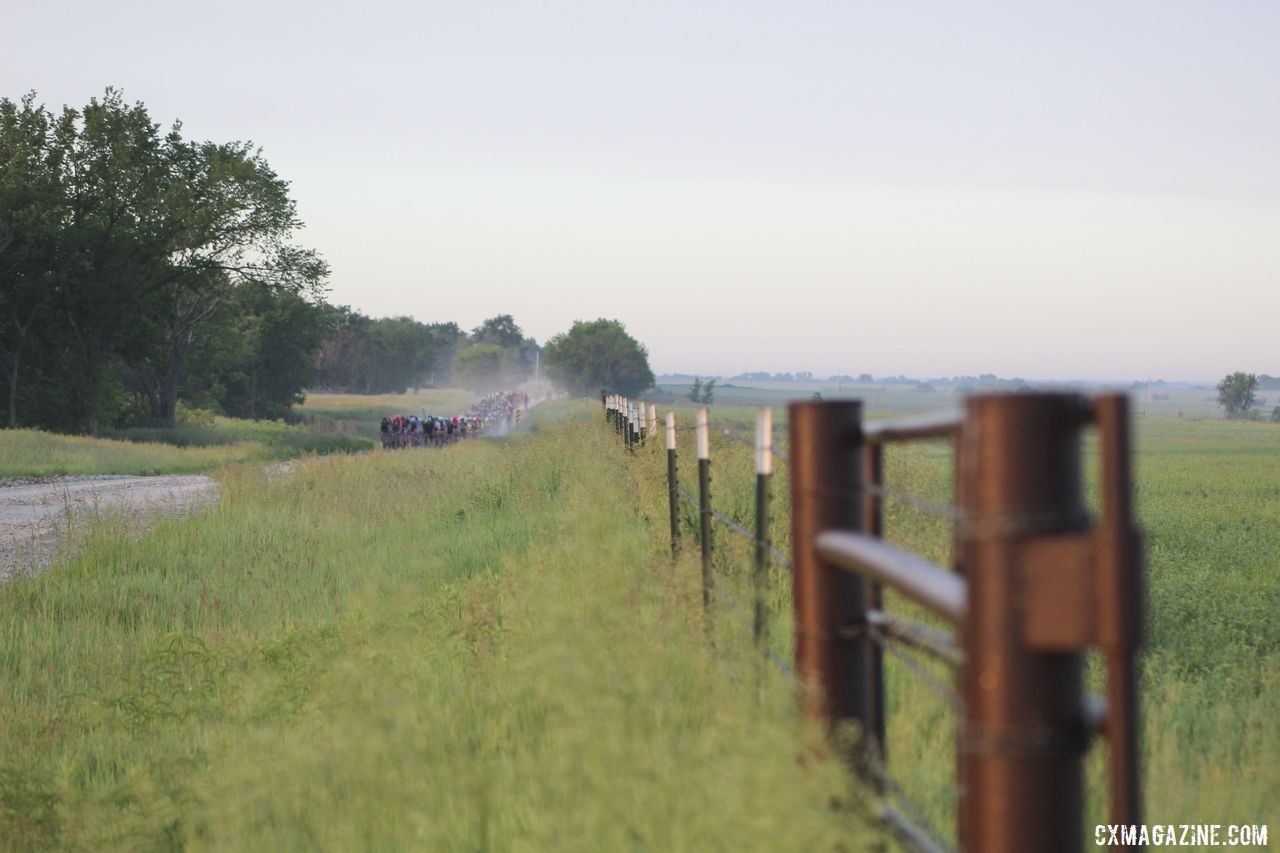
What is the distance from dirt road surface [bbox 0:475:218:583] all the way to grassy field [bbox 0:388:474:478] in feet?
6.98

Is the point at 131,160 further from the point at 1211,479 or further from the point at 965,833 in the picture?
the point at 965,833

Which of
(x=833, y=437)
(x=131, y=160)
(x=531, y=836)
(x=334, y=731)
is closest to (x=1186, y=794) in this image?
(x=531, y=836)

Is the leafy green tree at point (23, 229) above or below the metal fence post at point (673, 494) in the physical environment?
above

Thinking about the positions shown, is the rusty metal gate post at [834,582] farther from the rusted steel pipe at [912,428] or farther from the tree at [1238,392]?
the tree at [1238,392]

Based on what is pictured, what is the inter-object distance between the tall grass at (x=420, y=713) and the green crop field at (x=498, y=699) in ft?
0.06

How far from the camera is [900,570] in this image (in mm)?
2252

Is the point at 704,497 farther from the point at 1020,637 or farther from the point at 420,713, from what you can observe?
the point at 1020,637

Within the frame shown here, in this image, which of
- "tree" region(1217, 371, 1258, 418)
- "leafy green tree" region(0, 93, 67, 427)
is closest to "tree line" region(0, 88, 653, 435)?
"leafy green tree" region(0, 93, 67, 427)

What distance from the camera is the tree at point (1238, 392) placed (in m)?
186

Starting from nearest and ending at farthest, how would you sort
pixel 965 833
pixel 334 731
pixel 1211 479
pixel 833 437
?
pixel 965 833
pixel 833 437
pixel 334 731
pixel 1211 479

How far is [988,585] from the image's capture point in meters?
1.83

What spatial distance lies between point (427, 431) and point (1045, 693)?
46.3m

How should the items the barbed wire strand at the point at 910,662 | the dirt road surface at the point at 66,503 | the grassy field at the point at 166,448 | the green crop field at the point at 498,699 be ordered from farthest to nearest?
the grassy field at the point at 166,448
the dirt road surface at the point at 66,503
the green crop field at the point at 498,699
the barbed wire strand at the point at 910,662

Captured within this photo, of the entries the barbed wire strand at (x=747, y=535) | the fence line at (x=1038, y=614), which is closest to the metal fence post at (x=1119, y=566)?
the fence line at (x=1038, y=614)
